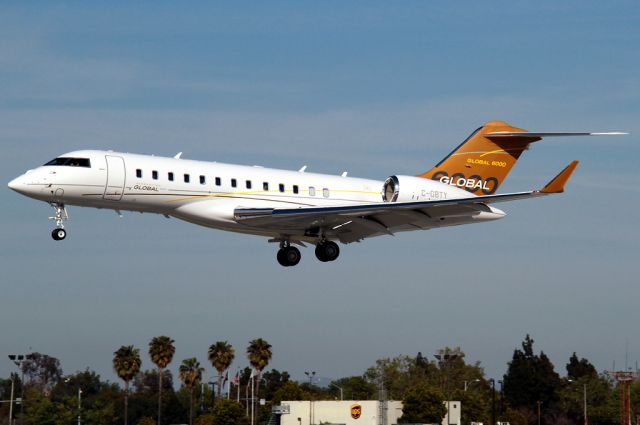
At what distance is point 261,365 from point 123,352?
9052mm

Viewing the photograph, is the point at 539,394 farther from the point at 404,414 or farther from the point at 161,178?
the point at 161,178

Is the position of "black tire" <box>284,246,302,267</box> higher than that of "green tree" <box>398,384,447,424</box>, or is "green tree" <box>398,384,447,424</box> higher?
"black tire" <box>284,246,302,267</box>

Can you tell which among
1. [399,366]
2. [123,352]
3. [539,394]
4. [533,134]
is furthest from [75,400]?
[533,134]

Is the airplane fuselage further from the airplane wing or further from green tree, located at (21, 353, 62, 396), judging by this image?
green tree, located at (21, 353, 62, 396)

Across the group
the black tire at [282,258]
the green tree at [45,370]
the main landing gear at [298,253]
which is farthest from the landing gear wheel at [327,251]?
the green tree at [45,370]

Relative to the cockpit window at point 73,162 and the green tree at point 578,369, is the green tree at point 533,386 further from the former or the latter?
the cockpit window at point 73,162

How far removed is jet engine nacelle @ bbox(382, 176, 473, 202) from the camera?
33.4 m

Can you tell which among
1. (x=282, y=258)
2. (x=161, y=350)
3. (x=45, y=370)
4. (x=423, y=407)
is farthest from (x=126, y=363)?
(x=45, y=370)

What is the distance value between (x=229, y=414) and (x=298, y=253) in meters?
31.7

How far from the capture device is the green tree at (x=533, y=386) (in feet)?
324

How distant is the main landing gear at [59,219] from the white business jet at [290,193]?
27 millimetres

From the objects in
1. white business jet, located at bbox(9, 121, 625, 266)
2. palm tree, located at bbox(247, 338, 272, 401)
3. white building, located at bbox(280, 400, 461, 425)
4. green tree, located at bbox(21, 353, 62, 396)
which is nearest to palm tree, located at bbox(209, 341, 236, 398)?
palm tree, located at bbox(247, 338, 272, 401)

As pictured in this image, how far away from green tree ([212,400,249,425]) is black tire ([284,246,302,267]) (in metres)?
31.3

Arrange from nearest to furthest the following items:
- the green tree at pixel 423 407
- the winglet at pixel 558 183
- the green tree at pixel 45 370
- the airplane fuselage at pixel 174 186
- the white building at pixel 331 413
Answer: the winglet at pixel 558 183 → the airplane fuselage at pixel 174 186 → the white building at pixel 331 413 → the green tree at pixel 423 407 → the green tree at pixel 45 370
